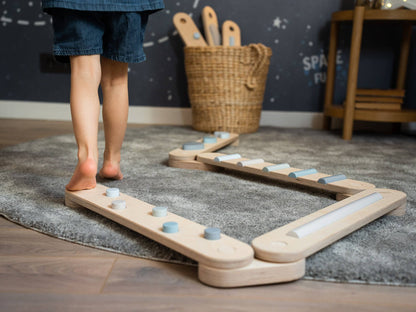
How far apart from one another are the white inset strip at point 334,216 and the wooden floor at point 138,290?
8cm

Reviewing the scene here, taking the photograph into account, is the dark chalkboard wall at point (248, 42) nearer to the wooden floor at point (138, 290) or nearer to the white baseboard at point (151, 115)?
the white baseboard at point (151, 115)

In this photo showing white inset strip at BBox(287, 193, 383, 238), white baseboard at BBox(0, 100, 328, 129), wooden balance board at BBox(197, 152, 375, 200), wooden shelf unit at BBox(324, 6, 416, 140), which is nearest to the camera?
white inset strip at BBox(287, 193, 383, 238)

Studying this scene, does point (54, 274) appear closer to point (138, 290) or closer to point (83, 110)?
point (138, 290)

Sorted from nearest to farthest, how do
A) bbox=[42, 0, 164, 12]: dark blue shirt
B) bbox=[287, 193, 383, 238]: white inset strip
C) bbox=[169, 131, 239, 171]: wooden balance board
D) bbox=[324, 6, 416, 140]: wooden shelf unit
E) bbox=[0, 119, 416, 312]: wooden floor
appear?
bbox=[0, 119, 416, 312]: wooden floor, bbox=[287, 193, 383, 238]: white inset strip, bbox=[42, 0, 164, 12]: dark blue shirt, bbox=[169, 131, 239, 171]: wooden balance board, bbox=[324, 6, 416, 140]: wooden shelf unit

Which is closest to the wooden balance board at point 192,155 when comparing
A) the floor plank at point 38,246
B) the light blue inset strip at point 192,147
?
the light blue inset strip at point 192,147

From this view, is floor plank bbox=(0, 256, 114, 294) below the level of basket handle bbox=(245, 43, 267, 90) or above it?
below

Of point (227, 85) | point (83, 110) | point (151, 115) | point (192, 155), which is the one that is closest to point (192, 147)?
point (192, 155)

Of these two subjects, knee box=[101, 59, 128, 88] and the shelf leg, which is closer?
knee box=[101, 59, 128, 88]

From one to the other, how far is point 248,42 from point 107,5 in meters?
1.40

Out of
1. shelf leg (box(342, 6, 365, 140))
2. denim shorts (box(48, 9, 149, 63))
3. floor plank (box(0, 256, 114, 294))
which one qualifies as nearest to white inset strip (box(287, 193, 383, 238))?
floor plank (box(0, 256, 114, 294))

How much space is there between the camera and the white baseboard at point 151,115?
2.22m

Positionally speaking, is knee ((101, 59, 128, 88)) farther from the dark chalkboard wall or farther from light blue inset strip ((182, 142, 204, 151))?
the dark chalkboard wall

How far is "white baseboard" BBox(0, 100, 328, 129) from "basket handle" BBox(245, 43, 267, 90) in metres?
0.32

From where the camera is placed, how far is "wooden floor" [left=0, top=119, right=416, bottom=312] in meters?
0.57
